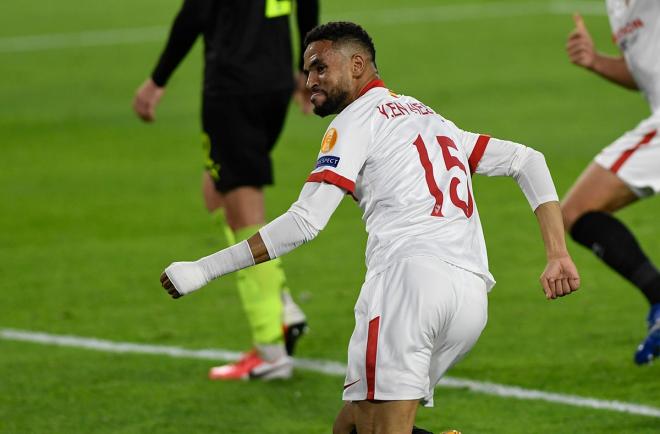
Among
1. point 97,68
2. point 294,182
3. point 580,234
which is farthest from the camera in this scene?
point 97,68

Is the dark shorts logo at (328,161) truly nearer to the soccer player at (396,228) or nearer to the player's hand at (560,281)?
the soccer player at (396,228)

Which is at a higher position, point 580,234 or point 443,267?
point 443,267

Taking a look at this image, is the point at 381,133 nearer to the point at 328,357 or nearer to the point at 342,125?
the point at 342,125

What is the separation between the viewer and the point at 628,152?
764 centimetres

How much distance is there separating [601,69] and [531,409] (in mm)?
2066

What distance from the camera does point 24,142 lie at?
49.3 ft

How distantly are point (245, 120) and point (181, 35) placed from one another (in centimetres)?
55

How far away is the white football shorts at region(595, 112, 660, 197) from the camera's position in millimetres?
7570

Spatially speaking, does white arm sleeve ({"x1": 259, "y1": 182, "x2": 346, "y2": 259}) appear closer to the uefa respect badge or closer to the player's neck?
the uefa respect badge

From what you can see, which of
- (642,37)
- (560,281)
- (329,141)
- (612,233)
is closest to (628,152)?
(612,233)

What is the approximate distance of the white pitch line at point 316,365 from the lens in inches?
276

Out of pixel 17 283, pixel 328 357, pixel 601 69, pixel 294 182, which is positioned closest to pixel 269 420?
pixel 328 357

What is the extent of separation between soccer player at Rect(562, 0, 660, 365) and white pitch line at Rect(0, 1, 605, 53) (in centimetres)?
1391

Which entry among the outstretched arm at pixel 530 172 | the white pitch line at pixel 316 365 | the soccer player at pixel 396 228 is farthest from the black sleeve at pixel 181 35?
the outstretched arm at pixel 530 172
